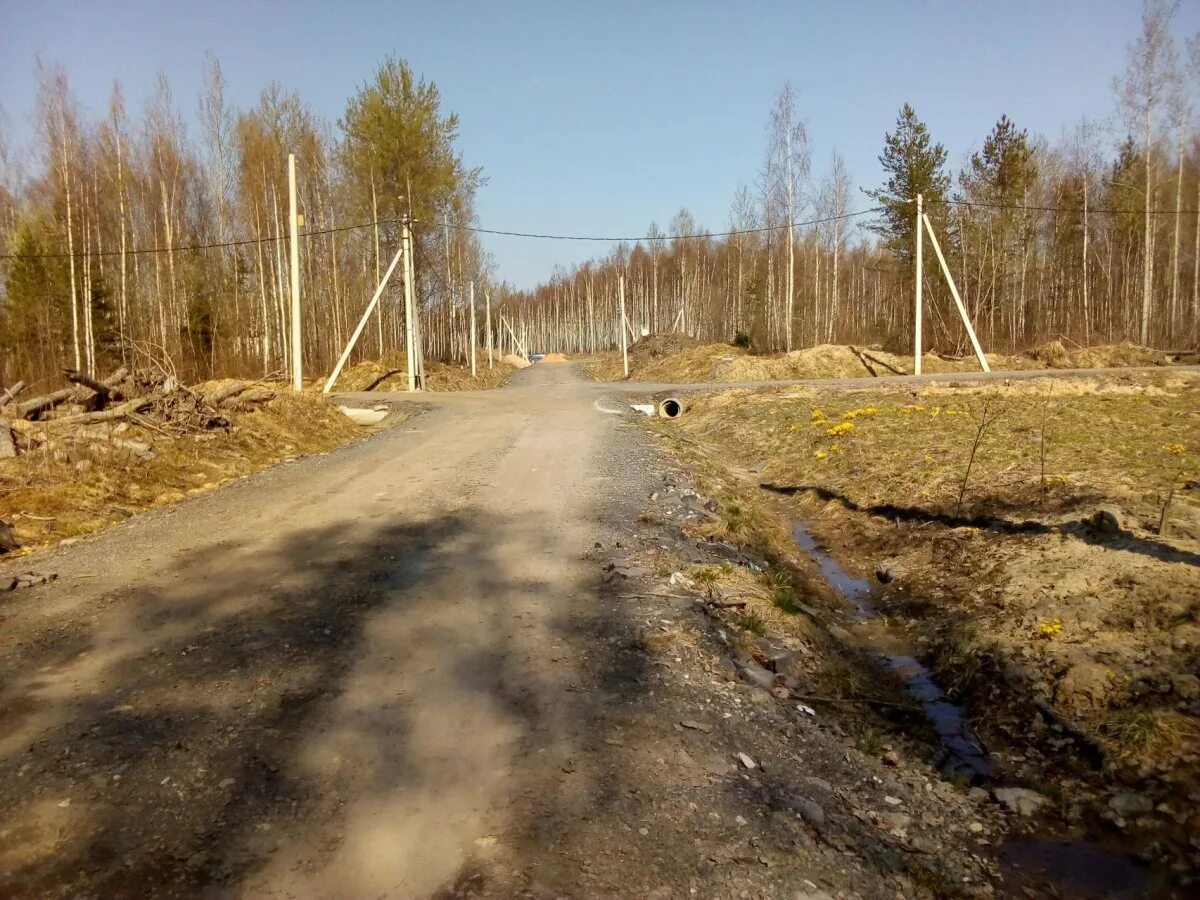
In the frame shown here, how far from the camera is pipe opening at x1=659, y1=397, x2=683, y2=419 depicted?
58.3 ft

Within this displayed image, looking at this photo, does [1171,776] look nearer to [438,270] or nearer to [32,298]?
[32,298]

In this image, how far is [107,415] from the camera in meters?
10.0

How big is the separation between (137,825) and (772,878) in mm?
2416

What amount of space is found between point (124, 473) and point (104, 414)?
183 cm

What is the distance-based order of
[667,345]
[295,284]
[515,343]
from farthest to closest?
[515,343]
[667,345]
[295,284]

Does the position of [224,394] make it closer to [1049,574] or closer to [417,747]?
[417,747]

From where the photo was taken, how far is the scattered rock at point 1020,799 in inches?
143

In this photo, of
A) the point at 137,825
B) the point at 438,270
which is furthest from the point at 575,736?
the point at 438,270

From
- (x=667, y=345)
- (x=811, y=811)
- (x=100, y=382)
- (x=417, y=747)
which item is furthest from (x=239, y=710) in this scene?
(x=667, y=345)

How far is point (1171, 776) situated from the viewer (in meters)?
3.76

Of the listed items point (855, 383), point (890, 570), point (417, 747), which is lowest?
point (890, 570)

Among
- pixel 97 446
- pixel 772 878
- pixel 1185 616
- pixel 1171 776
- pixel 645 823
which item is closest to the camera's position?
pixel 772 878

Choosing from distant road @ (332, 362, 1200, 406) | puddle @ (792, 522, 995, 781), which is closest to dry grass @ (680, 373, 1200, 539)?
distant road @ (332, 362, 1200, 406)

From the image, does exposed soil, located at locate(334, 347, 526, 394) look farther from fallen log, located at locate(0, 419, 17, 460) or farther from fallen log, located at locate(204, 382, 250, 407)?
fallen log, located at locate(0, 419, 17, 460)
